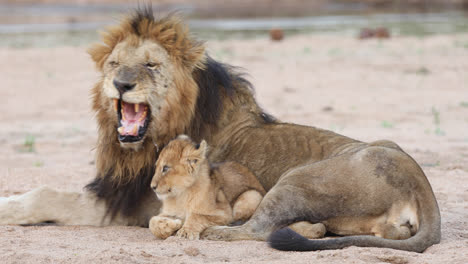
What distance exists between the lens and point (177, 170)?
14.3ft

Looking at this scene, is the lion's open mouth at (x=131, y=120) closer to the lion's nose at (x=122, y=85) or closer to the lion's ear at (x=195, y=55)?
the lion's nose at (x=122, y=85)

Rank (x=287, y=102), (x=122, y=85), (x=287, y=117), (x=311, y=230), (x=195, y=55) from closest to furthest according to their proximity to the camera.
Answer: (x=311, y=230) < (x=122, y=85) < (x=195, y=55) < (x=287, y=117) < (x=287, y=102)

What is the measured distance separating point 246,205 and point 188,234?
1.29 feet

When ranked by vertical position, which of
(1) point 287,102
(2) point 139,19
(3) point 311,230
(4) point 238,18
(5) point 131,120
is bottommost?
(1) point 287,102

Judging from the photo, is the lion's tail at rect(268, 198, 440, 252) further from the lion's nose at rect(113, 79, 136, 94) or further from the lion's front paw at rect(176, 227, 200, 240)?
the lion's nose at rect(113, 79, 136, 94)

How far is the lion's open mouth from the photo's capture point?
4602 millimetres

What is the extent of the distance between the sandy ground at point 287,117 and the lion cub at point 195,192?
0.17 m

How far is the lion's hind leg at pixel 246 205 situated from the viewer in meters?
4.41

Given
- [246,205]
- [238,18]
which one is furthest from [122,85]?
[238,18]

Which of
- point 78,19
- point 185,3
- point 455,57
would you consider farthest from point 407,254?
point 185,3

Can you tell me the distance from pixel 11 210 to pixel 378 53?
13046 millimetres

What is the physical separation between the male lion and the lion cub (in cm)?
14

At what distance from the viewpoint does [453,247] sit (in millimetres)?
4086

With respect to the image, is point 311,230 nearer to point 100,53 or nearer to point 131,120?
point 131,120
